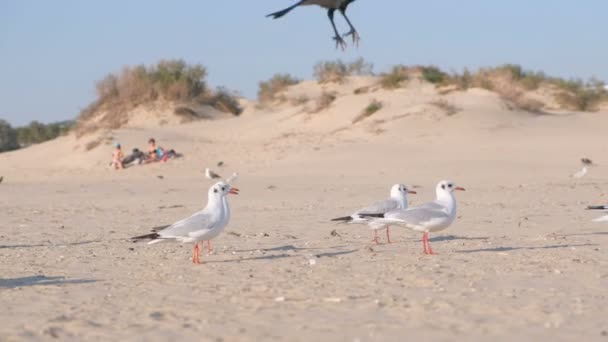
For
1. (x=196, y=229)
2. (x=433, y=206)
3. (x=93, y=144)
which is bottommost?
(x=196, y=229)

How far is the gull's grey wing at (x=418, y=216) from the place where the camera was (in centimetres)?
982

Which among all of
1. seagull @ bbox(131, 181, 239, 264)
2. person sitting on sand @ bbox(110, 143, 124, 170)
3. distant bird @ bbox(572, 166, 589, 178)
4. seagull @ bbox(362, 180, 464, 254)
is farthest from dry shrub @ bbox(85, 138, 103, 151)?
seagull @ bbox(362, 180, 464, 254)

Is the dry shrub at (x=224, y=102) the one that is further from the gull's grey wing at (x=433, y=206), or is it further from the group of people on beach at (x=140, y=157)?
the gull's grey wing at (x=433, y=206)

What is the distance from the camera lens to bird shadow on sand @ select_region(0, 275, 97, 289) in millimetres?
7980

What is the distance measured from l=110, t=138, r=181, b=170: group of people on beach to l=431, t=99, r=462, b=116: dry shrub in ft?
23.3

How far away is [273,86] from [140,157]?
14608mm

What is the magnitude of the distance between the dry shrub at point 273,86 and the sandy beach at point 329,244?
34.6 feet

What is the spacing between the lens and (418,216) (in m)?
9.84

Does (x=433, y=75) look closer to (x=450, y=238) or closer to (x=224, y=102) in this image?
(x=224, y=102)

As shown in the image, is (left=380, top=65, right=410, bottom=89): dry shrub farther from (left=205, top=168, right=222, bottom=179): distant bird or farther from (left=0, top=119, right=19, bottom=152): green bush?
(left=0, top=119, right=19, bottom=152): green bush

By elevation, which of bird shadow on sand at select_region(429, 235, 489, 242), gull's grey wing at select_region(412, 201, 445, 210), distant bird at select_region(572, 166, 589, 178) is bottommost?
bird shadow on sand at select_region(429, 235, 489, 242)

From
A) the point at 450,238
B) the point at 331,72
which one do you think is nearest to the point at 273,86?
the point at 331,72

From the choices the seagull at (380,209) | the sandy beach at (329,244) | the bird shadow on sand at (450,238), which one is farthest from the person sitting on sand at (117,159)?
the bird shadow on sand at (450,238)

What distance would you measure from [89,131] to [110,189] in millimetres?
10582
